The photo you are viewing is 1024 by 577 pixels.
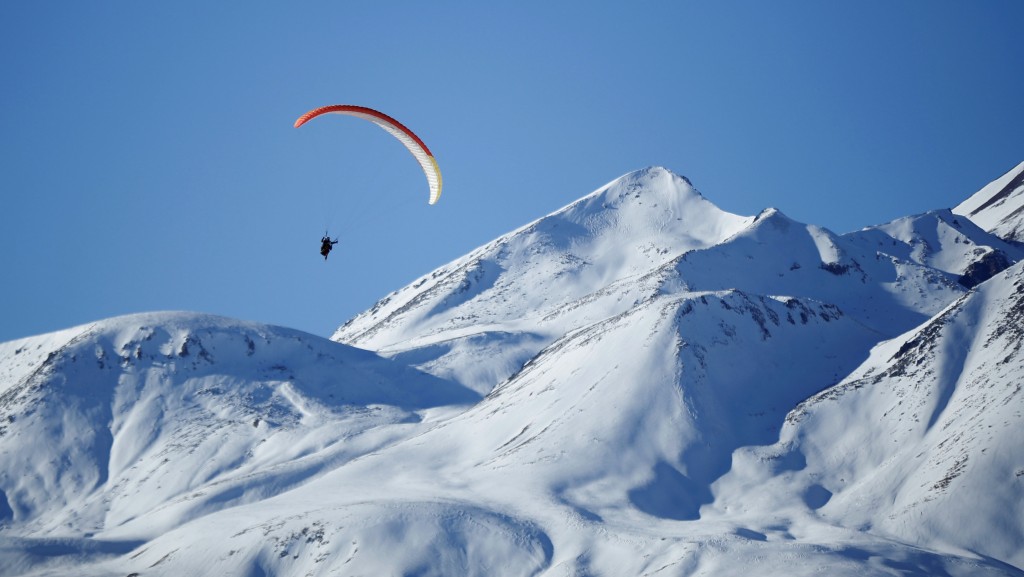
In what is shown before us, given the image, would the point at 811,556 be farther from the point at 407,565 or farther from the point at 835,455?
the point at 407,565

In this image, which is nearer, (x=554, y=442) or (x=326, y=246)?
(x=326, y=246)

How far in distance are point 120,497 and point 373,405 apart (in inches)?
1443

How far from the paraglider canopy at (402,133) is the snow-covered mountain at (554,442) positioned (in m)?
37.6

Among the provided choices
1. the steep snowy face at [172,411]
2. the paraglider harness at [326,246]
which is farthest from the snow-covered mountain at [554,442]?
the paraglider harness at [326,246]

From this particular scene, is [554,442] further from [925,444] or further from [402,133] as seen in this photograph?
[402,133]

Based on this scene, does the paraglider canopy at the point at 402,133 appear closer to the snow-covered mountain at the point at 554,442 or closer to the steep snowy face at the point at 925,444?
the snow-covered mountain at the point at 554,442

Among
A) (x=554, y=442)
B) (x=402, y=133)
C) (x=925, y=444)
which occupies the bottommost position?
(x=925, y=444)

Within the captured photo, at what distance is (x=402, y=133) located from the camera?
86188mm

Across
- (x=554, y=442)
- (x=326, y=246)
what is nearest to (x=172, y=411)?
(x=554, y=442)

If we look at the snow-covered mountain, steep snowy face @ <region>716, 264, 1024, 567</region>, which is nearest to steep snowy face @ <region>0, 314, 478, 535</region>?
the snow-covered mountain

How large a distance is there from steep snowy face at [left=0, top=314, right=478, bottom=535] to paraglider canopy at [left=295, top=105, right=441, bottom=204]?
61.0m

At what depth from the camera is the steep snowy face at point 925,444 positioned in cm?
10525

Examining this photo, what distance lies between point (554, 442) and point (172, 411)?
63.7 metres

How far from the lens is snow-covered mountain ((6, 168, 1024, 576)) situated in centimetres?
10688
